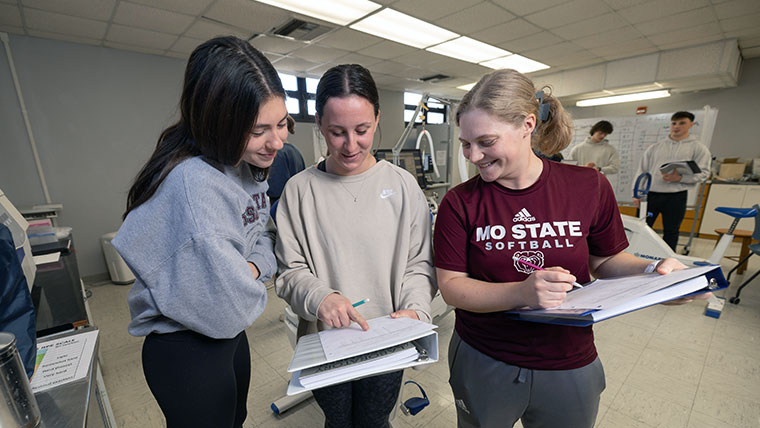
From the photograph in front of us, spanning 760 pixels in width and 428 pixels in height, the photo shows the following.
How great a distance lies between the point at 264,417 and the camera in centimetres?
175

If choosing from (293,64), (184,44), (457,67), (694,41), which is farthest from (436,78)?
(184,44)

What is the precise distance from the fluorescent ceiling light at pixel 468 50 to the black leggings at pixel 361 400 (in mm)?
4131

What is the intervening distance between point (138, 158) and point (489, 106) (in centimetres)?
464

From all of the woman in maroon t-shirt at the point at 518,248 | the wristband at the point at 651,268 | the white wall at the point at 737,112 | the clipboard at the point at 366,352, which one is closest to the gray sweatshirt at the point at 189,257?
the clipboard at the point at 366,352

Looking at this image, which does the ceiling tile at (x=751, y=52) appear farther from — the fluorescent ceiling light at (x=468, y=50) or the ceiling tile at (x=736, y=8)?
the fluorescent ceiling light at (x=468, y=50)

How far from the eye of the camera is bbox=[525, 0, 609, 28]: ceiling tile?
3143 mm

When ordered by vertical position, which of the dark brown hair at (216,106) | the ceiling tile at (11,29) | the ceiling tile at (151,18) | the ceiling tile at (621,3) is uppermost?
the ceiling tile at (621,3)

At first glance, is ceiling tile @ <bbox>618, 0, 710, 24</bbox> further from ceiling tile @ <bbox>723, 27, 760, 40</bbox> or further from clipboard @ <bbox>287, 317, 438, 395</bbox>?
clipboard @ <bbox>287, 317, 438, 395</bbox>

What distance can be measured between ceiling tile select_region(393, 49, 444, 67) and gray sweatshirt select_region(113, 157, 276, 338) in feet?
14.4

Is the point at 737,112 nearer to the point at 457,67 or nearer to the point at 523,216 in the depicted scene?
the point at 457,67

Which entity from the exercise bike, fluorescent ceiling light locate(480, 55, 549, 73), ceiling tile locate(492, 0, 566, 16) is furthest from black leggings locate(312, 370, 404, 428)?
fluorescent ceiling light locate(480, 55, 549, 73)

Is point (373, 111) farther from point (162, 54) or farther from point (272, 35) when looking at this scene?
point (162, 54)

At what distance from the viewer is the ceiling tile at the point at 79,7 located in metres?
2.65

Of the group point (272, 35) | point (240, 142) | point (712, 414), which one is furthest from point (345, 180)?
point (272, 35)
